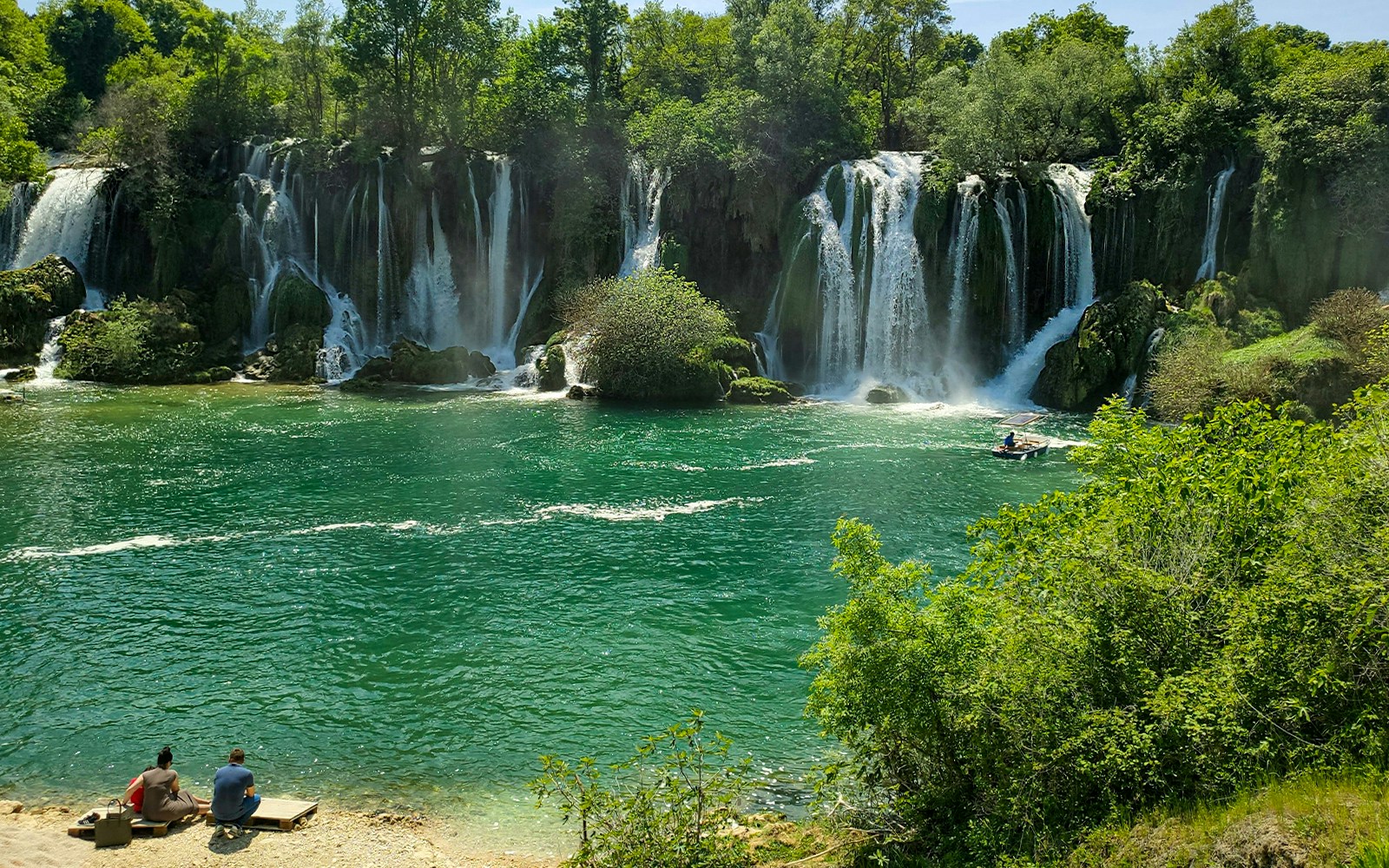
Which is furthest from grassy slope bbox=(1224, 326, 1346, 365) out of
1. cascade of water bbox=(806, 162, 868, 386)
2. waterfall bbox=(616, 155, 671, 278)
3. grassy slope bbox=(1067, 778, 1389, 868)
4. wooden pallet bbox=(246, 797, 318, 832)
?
wooden pallet bbox=(246, 797, 318, 832)

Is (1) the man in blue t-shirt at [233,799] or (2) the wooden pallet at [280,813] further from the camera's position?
A: (2) the wooden pallet at [280,813]

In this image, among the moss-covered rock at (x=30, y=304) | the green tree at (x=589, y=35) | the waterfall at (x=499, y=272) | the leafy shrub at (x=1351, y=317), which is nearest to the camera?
the leafy shrub at (x=1351, y=317)

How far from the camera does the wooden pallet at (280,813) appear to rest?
40.4 feet

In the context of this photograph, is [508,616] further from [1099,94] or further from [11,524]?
[1099,94]

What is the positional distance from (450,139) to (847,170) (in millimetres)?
27206

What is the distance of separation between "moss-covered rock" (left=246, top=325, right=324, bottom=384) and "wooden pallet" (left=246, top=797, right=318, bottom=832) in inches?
1704

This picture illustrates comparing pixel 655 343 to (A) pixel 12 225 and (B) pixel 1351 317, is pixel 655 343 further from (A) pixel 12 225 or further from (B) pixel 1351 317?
(A) pixel 12 225

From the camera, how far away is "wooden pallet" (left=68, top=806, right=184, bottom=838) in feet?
39.4

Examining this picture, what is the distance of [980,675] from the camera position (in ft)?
33.2

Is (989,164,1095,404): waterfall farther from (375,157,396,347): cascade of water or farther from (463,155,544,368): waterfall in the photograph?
(375,157,396,347): cascade of water

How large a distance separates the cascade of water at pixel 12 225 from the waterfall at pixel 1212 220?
65006mm

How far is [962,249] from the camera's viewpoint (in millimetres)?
49062

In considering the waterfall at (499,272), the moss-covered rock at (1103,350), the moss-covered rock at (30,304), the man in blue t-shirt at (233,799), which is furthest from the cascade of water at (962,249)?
the moss-covered rock at (30,304)

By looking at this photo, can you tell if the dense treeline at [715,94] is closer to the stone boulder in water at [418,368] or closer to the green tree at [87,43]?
the green tree at [87,43]
